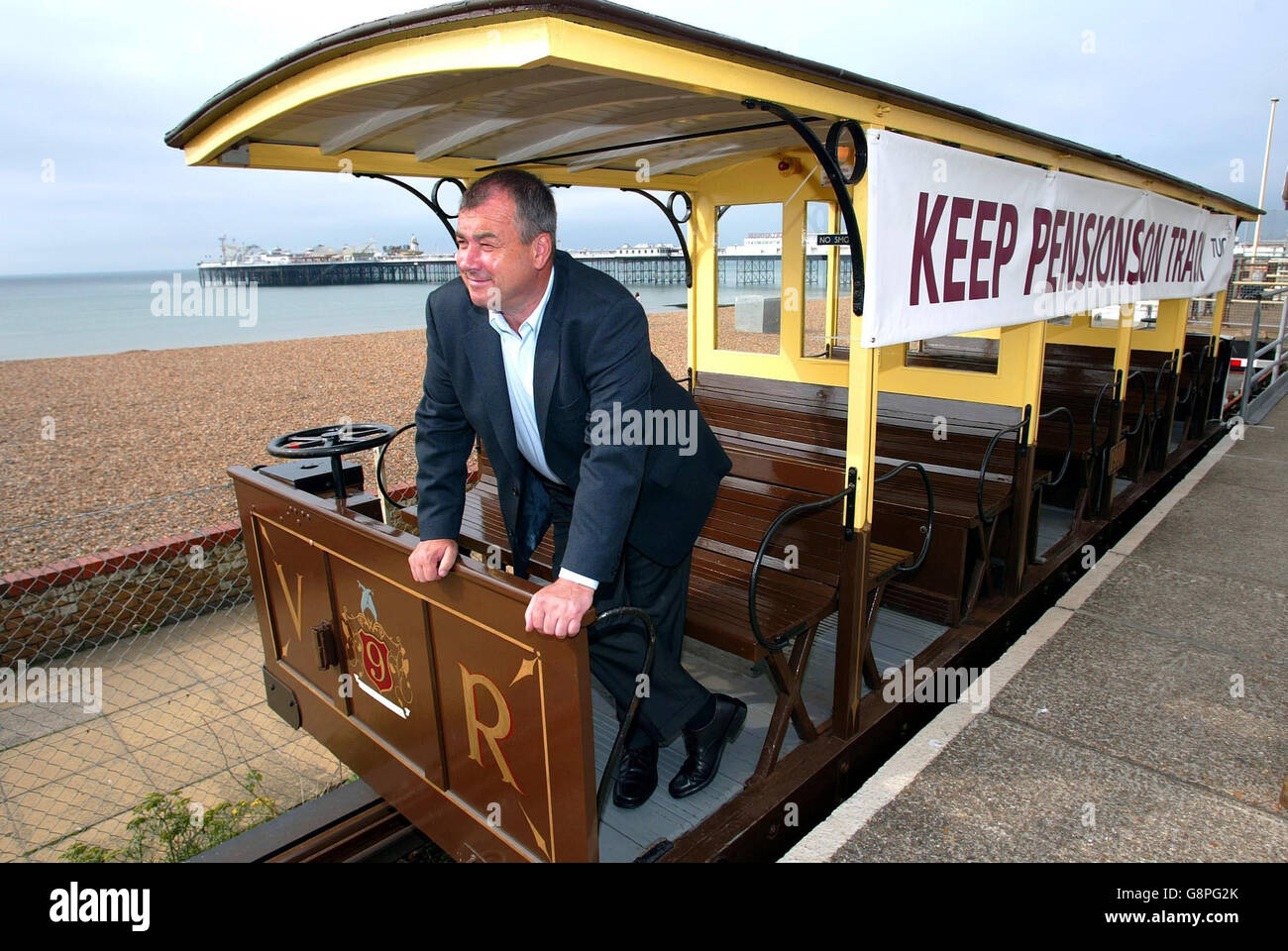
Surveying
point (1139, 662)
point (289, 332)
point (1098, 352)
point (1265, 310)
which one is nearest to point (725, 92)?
point (1139, 662)

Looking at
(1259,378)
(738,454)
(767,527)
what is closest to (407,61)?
(767,527)

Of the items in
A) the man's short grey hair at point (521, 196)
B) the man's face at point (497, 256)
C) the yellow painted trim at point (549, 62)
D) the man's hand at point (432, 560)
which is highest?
the yellow painted trim at point (549, 62)

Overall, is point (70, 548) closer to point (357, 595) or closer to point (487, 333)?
point (357, 595)

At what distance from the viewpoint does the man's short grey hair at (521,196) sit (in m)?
2.11

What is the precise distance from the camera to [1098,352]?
7305 mm

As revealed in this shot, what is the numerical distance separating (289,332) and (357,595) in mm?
36786

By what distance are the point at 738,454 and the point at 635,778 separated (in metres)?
2.14

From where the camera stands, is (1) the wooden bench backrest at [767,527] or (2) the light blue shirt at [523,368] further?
(1) the wooden bench backrest at [767,527]

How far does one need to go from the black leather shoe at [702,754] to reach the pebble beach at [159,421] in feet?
12.9

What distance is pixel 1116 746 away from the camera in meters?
3.41

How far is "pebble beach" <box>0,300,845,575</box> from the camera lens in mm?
8320

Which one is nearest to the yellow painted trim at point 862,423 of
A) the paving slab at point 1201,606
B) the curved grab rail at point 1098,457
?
the paving slab at point 1201,606

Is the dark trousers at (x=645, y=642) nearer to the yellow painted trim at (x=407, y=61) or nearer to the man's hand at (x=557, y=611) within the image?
the man's hand at (x=557, y=611)

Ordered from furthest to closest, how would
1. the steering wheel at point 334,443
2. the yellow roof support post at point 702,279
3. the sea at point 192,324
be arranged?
the sea at point 192,324 < the yellow roof support post at point 702,279 < the steering wheel at point 334,443
